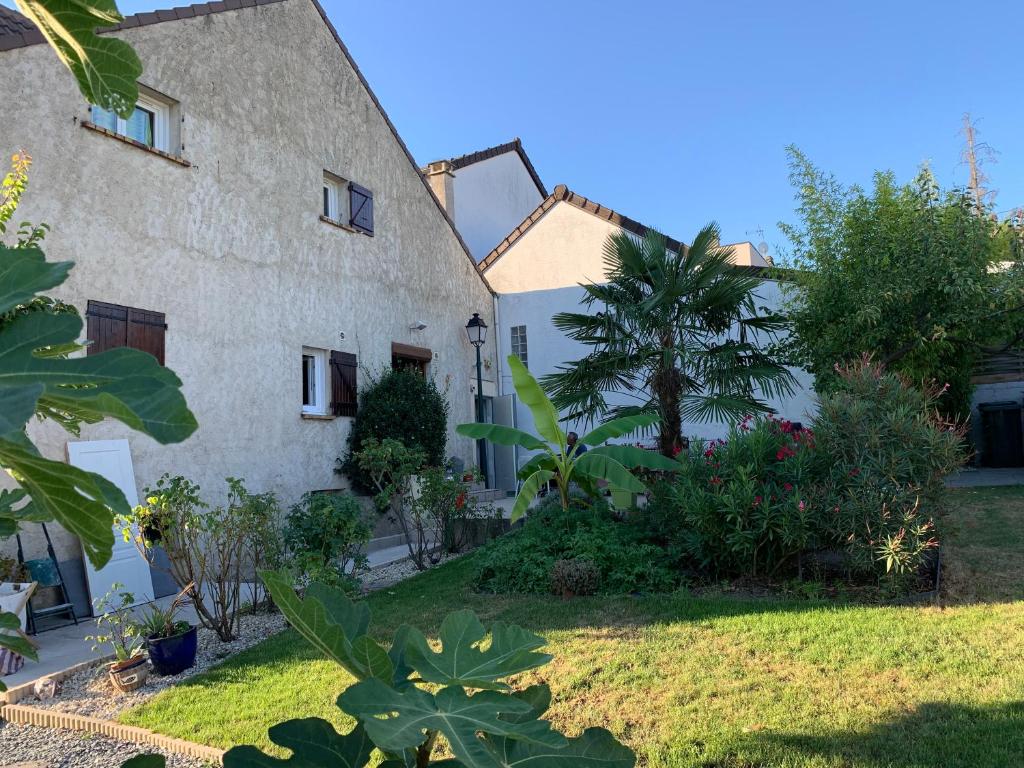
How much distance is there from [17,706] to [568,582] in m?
5.03

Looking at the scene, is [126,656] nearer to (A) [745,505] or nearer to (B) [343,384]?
(A) [745,505]

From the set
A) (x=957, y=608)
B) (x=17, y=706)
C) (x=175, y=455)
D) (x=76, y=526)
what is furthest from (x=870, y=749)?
(x=175, y=455)

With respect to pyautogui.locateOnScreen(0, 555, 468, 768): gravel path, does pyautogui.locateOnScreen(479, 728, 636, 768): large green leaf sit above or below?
above

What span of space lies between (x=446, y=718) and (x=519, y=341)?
18.7 meters

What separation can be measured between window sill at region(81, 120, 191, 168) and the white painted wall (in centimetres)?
1134

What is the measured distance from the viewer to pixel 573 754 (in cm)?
126

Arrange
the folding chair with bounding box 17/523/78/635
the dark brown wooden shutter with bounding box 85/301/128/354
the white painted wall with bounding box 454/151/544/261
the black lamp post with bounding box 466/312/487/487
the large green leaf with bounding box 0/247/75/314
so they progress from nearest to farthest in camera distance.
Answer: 1. the large green leaf with bounding box 0/247/75/314
2. the folding chair with bounding box 17/523/78/635
3. the dark brown wooden shutter with bounding box 85/301/128/354
4. the black lamp post with bounding box 466/312/487/487
5. the white painted wall with bounding box 454/151/544/261

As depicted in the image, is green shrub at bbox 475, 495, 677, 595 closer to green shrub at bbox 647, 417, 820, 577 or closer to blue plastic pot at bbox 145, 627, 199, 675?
green shrub at bbox 647, 417, 820, 577

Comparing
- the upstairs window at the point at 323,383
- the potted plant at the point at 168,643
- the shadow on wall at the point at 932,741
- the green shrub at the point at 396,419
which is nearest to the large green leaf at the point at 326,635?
the shadow on wall at the point at 932,741

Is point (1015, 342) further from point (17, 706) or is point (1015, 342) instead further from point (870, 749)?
point (17, 706)

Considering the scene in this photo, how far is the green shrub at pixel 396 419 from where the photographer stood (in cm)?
1333

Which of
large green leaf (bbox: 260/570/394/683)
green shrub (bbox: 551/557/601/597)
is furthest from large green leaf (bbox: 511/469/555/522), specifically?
large green leaf (bbox: 260/570/394/683)

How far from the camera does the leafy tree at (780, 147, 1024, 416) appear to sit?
41.7 ft

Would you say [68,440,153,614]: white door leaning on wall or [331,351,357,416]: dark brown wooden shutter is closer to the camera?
[68,440,153,614]: white door leaning on wall
